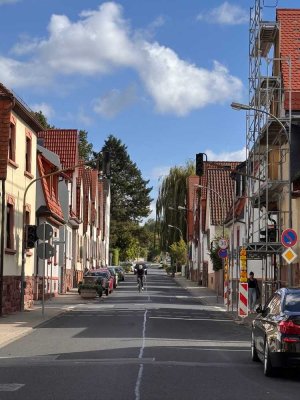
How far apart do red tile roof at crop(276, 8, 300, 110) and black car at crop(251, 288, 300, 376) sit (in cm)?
1894

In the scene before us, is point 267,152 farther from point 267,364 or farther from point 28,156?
point 267,364

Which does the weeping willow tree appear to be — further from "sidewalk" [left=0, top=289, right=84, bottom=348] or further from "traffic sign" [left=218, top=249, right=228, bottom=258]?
"sidewalk" [left=0, top=289, right=84, bottom=348]

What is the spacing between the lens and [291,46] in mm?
32406

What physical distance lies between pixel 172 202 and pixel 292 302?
66092mm

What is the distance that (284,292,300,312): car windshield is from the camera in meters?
11.7

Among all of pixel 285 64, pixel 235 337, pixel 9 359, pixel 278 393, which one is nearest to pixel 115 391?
pixel 278 393

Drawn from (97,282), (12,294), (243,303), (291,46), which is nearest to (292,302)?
(243,303)

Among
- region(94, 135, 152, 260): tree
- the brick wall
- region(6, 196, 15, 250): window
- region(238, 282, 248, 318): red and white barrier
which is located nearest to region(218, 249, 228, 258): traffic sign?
region(238, 282, 248, 318): red and white barrier

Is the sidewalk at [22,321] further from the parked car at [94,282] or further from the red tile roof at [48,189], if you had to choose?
the parked car at [94,282]

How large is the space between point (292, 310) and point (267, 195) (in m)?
17.6

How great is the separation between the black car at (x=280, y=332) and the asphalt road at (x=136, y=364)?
0.31m

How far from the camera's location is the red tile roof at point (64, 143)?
50750 mm

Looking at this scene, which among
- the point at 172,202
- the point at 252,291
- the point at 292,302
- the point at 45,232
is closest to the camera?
the point at 292,302

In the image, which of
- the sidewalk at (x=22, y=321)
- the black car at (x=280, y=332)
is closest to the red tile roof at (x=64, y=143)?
the sidewalk at (x=22, y=321)
